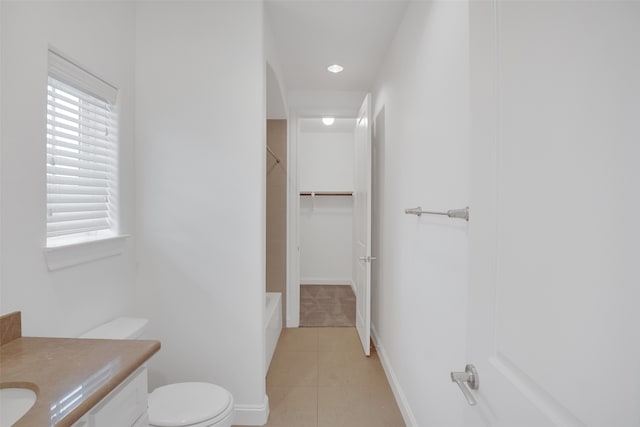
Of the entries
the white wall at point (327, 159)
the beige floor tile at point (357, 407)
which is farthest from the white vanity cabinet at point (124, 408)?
the white wall at point (327, 159)

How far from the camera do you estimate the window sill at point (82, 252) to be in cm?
142

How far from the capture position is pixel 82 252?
1.59 metres

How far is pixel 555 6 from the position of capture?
55cm

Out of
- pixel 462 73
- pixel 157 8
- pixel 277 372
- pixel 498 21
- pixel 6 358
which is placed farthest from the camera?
pixel 277 372

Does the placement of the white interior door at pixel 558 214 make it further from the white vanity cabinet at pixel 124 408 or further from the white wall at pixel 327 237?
the white wall at pixel 327 237

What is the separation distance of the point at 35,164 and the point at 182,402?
1183 mm

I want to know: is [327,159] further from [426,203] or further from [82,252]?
[82,252]

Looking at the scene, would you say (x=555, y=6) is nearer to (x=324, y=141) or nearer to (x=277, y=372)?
(x=277, y=372)

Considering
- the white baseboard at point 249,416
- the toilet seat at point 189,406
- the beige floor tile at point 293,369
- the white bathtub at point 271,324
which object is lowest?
the beige floor tile at point 293,369

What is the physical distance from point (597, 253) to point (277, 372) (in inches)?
105

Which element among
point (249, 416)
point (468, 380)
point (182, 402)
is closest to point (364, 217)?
point (249, 416)

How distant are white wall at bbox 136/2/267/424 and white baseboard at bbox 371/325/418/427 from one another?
865 millimetres

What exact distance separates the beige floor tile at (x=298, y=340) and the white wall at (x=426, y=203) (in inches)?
30.8

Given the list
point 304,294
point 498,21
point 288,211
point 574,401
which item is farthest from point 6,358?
point 304,294
